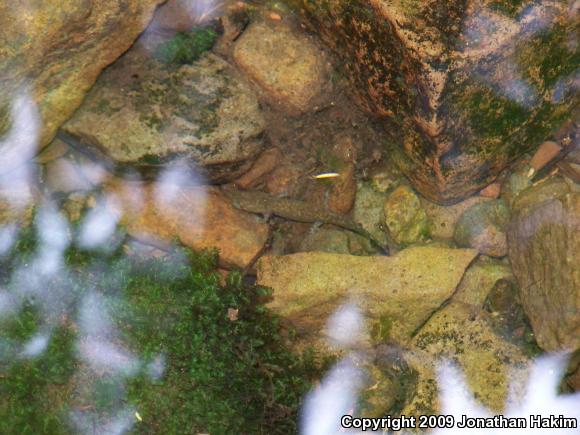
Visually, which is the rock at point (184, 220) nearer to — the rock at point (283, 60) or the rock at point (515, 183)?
the rock at point (283, 60)

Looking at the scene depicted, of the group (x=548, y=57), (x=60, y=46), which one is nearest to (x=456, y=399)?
(x=548, y=57)

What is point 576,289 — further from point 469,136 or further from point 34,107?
point 34,107

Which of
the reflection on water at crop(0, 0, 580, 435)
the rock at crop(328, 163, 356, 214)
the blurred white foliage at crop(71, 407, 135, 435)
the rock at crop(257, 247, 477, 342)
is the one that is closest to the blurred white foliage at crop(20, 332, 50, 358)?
the reflection on water at crop(0, 0, 580, 435)

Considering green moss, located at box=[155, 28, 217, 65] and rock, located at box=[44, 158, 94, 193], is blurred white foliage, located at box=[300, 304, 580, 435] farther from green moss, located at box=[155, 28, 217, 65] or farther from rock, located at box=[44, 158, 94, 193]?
green moss, located at box=[155, 28, 217, 65]

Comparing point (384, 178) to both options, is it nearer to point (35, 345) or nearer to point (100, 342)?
point (100, 342)

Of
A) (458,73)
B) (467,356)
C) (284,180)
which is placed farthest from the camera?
(284,180)

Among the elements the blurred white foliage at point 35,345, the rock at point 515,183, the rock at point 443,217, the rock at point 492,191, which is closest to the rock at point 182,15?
the rock at point 443,217
